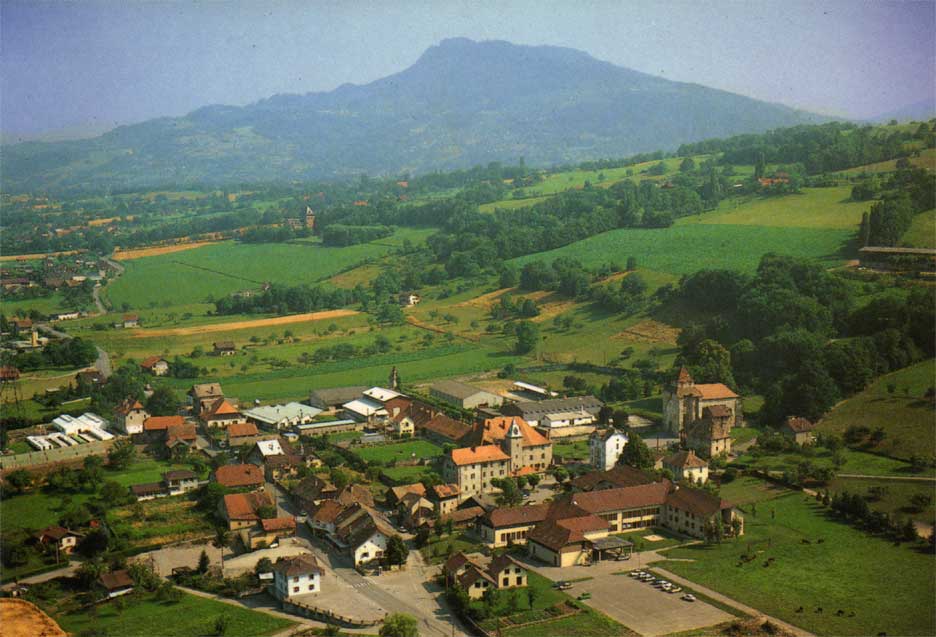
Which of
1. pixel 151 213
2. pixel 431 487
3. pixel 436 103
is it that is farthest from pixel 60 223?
pixel 436 103

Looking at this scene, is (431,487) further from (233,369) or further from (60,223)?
(60,223)

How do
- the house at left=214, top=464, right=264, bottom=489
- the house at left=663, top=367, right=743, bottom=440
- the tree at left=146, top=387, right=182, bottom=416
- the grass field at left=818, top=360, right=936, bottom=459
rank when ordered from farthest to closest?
the tree at left=146, top=387, right=182, bottom=416
the house at left=663, top=367, right=743, bottom=440
the grass field at left=818, top=360, right=936, bottom=459
the house at left=214, top=464, right=264, bottom=489

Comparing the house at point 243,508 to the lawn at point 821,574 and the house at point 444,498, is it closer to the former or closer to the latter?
the house at point 444,498

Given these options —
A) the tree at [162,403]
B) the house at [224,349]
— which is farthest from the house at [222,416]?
the house at [224,349]

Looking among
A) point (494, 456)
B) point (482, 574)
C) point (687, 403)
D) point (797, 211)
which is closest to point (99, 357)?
point (494, 456)

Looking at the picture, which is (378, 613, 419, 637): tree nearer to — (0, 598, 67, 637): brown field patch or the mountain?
(0, 598, 67, 637): brown field patch

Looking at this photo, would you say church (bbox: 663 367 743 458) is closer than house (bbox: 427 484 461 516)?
No

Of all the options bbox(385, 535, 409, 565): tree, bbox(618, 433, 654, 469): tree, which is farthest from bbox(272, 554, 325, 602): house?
bbox(618, 433, 654, 469): tree
